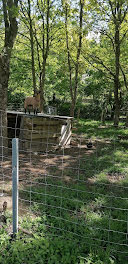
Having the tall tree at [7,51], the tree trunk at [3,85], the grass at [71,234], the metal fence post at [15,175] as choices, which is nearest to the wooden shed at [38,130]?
the tree trunk at [3,85]

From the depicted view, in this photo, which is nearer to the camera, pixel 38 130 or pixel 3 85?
pixel 3 85

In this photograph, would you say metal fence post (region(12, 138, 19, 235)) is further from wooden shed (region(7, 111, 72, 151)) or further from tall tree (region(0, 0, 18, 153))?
wooden shed (region(7, 111, 72, 151))

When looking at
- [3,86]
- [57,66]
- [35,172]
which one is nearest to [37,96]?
[3,86]

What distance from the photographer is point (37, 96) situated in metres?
6.70

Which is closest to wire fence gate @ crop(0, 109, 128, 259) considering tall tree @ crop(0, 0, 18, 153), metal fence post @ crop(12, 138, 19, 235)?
metal fence post @ crop(12, 138, 19, 235)

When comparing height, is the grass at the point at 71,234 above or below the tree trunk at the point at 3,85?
below

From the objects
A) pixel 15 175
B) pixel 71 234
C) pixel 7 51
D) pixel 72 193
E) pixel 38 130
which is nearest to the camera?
pixel 15 175

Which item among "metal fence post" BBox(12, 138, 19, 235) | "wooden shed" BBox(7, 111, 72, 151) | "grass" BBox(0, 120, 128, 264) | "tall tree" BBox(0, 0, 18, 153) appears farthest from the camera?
"wooden shed" BBox(7, 111, 72, 151)

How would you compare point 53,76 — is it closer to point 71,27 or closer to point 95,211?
point 71,27

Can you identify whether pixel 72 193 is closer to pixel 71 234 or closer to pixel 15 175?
pixel 71 234

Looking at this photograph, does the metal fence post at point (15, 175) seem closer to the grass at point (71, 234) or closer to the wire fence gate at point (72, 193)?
the wire fence gate at point (72, 193)

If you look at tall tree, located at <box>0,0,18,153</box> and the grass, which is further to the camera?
tall tree, located at <box>0,0,18,153</box>

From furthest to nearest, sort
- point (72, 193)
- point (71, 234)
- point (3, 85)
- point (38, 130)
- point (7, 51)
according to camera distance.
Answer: point (38, 130) < point (3, 85) < point (7, 51) < point (72, 193) < point (71, 234)

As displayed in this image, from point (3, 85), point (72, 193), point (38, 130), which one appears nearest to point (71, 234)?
point (72, 193)
